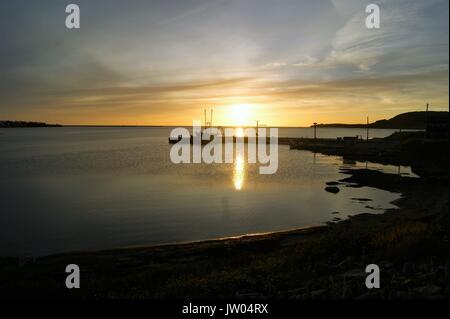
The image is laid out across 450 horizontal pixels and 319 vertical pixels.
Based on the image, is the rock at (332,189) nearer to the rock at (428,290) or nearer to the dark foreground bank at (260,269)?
the dark foreground bank at (260,269)

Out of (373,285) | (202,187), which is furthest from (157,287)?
(202,187)

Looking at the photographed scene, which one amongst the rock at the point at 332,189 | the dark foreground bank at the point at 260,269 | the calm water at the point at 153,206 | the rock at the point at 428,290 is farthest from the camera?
the rock at the point at 332,189

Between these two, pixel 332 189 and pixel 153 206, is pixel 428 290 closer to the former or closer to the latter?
pixel 153 206

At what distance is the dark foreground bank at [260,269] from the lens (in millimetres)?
8617

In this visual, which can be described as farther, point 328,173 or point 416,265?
point 328,173

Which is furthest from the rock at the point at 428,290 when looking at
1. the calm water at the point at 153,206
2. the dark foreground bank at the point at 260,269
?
the calm water at the point at 153,206

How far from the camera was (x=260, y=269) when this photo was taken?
39.0ft

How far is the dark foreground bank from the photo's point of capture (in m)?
8.62

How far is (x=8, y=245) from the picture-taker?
1991 cm

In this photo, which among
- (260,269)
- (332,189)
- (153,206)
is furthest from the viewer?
(332,189)

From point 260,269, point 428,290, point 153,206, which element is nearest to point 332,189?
point 153,206

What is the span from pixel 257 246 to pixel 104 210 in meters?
15.4

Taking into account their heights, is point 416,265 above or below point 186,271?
above

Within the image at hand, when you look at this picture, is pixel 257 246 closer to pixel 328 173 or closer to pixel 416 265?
pixel 416 265
